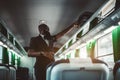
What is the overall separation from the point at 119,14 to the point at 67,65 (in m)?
1.52

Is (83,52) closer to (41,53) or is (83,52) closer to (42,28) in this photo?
(42,28)

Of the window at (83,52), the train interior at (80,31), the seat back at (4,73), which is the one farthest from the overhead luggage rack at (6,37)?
the window at (83,52)

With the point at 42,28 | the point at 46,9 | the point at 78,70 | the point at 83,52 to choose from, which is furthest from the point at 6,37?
the point at 78,70

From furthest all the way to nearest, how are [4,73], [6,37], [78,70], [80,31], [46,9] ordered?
[80,31], [46,9], [6,37], [4,73], [78,70]

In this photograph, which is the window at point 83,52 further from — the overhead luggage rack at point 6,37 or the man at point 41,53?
the man at point 41,53

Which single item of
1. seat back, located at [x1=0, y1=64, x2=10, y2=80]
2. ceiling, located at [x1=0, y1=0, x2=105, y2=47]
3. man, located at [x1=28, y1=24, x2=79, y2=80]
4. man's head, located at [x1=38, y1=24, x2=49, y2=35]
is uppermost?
ceiling, located at [x1=0, y1=0, x2=105, y2=47]

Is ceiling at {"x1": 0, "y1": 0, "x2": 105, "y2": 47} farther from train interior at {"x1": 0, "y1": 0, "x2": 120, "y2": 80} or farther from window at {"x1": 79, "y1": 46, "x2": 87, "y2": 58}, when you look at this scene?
window at {"x1": 79, "y1": 46, "x2": 87, "y2": 58}

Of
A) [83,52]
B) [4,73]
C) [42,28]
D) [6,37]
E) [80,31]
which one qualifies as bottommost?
[4,73]

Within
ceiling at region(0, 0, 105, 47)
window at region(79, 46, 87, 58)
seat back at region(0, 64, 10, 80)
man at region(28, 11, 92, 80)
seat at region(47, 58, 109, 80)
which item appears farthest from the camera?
window at region(79, 46, 87, 58)

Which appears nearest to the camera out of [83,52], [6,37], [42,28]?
[42,28]

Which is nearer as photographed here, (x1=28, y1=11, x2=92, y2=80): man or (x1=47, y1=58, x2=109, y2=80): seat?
(x1=47, y1=58, x2=109, y2=80): seat

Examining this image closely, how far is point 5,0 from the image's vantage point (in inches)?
269

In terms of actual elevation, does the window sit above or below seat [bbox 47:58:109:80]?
above

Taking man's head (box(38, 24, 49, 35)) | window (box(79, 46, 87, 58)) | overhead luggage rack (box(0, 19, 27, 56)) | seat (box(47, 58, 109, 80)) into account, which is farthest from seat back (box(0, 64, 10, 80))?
window (box(79, 46, 87, 58))
